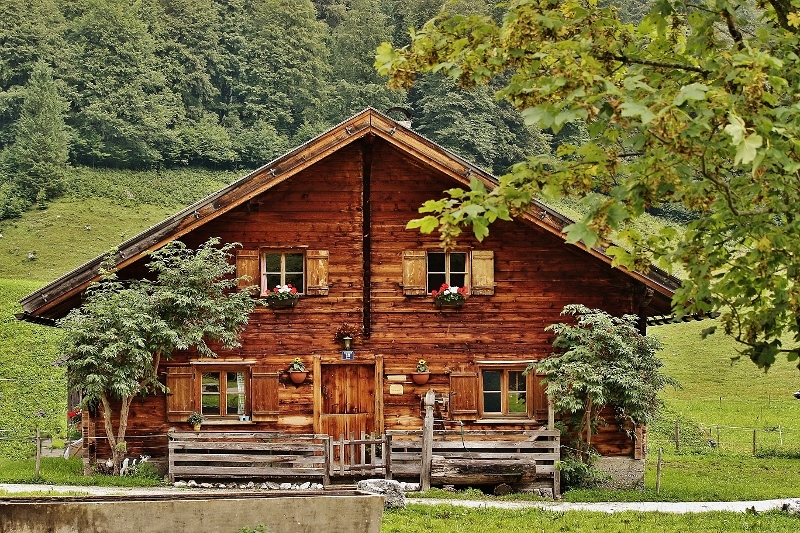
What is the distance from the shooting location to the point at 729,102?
8500 mm

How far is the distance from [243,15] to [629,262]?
133m

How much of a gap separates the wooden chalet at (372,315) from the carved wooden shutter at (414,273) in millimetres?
30

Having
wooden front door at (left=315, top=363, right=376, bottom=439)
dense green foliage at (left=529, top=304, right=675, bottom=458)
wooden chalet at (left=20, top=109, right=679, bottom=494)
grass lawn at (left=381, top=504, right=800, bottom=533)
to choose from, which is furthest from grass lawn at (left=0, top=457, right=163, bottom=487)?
dense green foliage at (left=529, top=304, right=675, bottom=458)

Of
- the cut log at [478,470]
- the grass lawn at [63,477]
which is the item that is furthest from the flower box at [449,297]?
the grass lawn at [63,477]

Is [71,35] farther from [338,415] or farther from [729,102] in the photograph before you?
[729,102]

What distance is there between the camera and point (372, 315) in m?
24.6

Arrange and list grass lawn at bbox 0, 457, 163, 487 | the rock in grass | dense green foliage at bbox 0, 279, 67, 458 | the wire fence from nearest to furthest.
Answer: the rock in grass, grass lawn at bbox 0, 457, 163, 487, dense green foliage at bbox 0, 279, 67, 458, the wire fence

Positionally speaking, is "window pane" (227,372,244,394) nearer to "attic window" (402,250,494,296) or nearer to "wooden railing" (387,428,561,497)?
"wooden railing" (387,428,561,497)

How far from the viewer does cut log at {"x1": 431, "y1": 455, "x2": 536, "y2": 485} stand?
22.5m

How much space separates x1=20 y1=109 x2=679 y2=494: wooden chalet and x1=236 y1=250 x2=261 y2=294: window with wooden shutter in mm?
32

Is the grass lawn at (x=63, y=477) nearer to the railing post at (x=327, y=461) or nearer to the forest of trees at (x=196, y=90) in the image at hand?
the railing post at (x=327, y=461)

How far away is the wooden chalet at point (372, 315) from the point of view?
24.5 meters

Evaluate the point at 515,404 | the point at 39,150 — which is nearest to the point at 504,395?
the point at 515,404

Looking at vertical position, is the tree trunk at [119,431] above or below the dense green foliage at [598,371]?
below
